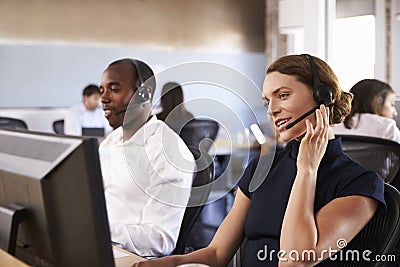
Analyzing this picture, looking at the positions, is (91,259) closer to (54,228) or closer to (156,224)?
(54,228)

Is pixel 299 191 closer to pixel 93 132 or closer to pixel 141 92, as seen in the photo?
pixel 141 92

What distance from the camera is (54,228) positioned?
1.12 metres

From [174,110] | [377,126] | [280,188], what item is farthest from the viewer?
[377,126]

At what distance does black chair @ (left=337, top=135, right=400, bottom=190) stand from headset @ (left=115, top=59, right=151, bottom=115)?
0.70 meters

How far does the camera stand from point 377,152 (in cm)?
214

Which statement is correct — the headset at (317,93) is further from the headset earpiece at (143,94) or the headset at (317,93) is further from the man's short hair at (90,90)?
the man's short hair at (90,90)

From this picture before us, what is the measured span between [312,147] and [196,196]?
0.74 m

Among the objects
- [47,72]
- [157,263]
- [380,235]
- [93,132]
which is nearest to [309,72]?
[380,235]

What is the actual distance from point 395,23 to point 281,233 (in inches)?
54.0

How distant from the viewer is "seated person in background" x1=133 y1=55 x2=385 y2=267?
4.46 ft

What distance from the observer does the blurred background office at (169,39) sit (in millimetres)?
2609

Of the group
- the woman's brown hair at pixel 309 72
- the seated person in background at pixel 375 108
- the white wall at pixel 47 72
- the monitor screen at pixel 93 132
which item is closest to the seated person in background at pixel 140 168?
the woman's brown hair at pixel 309 72

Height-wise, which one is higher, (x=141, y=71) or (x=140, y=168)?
(x=141, y=71)

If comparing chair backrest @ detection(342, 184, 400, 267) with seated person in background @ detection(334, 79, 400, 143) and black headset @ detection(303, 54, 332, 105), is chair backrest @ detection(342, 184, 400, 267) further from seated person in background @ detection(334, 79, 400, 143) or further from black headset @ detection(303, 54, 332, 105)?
seated person in background @ detection(334, 79, 400, 143)
